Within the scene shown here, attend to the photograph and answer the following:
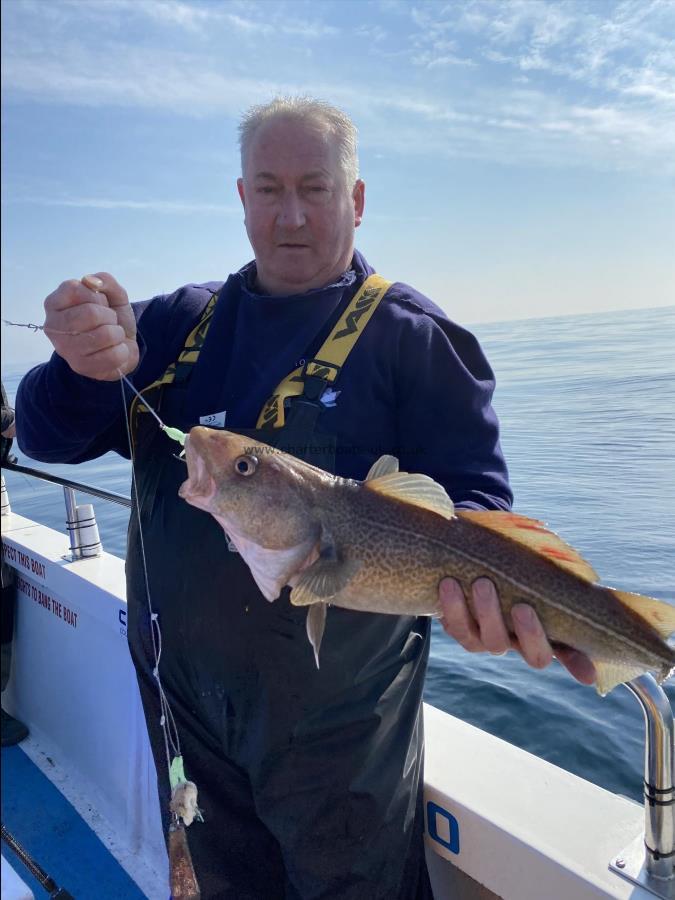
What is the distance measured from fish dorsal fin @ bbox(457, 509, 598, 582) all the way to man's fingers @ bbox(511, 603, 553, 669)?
0.60 ft

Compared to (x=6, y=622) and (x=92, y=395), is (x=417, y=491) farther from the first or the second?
(x=6, y=622)

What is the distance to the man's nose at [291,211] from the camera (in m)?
2.41

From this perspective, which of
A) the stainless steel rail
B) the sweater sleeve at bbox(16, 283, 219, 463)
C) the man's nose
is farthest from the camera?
the stainless steel rail

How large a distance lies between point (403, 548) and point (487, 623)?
0.32 m

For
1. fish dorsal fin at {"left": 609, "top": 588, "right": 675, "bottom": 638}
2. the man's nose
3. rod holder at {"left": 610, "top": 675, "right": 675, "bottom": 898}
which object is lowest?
rod holder at {"left": 610, "top": 675, "right": 675, "bottom": 898}

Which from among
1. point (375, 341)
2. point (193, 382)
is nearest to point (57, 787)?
point (193, 382)

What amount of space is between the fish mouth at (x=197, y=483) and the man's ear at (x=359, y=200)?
123 cm

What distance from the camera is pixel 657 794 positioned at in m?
1.98

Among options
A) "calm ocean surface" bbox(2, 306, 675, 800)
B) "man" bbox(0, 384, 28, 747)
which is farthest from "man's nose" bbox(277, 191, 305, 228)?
"man" bbox(0, 384, 28, 747)

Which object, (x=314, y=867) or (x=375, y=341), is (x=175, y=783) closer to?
(x=314, y=867)

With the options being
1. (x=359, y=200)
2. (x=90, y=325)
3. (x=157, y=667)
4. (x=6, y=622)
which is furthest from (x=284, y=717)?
(x=6, y=622)

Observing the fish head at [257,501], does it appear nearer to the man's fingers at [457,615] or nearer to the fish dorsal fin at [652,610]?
the man's fingers at [457,615]

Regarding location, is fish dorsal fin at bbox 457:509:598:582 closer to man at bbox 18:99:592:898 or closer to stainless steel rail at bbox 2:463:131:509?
man at bbox 18:99:592:898

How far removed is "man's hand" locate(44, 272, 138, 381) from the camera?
6.49ft
